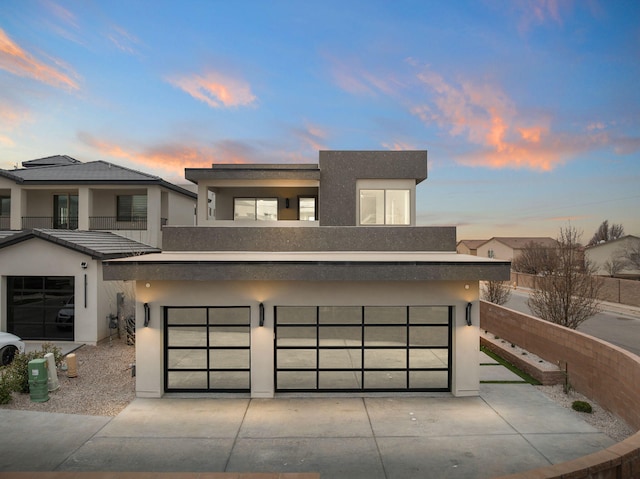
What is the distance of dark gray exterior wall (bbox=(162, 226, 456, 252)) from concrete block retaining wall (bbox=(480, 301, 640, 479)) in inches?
197

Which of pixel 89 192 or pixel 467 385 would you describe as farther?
pixel 89 192

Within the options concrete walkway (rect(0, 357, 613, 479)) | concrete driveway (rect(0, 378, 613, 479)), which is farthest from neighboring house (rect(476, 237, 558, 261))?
concrete walkway (rect(0, 357, 613, 479))

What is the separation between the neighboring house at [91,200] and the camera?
2530cm

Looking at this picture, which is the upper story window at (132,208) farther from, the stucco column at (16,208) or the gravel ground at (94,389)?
the gravel ground at (94,389)

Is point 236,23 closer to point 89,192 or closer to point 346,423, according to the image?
point 89,192

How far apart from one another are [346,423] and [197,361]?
511 centimetres

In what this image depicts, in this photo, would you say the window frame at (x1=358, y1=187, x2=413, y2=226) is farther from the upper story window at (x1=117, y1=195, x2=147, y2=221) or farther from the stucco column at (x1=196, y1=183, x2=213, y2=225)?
the upper story window at (x1=117, y1=195, x2=147, y2=221)

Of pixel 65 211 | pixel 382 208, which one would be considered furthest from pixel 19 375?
pixel 65 211

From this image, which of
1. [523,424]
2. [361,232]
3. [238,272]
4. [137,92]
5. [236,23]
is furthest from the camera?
[137,92]

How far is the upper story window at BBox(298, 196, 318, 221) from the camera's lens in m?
22.9

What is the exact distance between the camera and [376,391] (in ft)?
39.3

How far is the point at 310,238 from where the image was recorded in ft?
48.6

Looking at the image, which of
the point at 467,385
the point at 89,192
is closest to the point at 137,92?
the point at 89,192

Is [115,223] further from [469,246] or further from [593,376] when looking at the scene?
[469,246]
